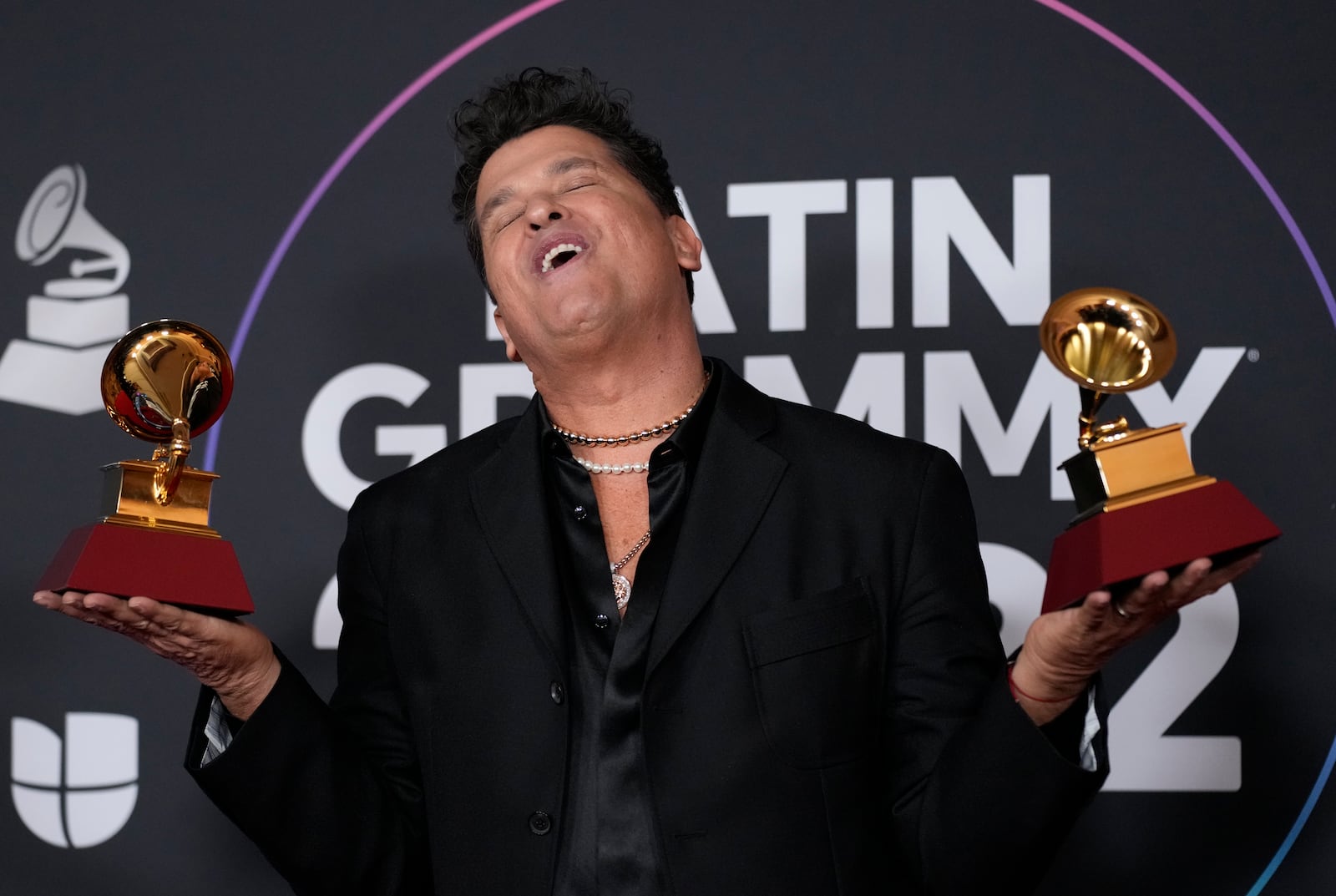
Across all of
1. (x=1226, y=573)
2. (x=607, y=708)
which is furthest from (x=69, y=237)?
(x=1226, y=573)

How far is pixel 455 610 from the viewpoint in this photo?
1.75m

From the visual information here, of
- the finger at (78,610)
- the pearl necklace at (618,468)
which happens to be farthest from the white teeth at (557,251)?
the finger at (78,610)

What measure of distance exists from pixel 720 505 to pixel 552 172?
1.62 ft

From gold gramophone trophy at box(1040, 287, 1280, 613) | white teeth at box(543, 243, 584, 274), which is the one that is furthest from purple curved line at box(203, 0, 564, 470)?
gold gramophone trophy at box(1040, 287, 1280, 613)

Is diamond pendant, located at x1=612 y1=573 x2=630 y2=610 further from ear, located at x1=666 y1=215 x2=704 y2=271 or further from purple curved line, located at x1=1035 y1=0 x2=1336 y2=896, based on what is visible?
purple curved line, located at x1=1035 y1=0 x2=1336 y2=896

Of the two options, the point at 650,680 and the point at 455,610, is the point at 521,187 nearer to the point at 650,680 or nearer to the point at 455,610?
the point at 455,610

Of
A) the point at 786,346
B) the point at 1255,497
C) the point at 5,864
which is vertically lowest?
the point at 5,864

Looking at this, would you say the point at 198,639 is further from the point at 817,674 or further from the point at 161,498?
the point at 817,674

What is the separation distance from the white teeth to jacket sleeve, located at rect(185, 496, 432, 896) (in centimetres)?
45

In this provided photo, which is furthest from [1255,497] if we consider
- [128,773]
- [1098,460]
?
[128,773]

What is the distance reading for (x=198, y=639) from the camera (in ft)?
4.98

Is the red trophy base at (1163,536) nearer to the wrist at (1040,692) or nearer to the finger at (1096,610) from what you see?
the finger at (1096,610)

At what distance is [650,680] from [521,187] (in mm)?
663

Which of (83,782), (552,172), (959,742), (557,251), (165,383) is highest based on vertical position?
(552,172)
